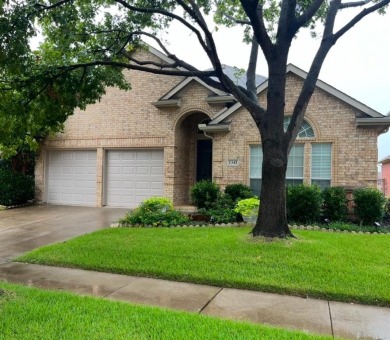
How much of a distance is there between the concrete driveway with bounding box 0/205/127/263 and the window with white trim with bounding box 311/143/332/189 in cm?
703

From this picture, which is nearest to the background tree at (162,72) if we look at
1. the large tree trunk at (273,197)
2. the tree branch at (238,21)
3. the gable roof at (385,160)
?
the large tree trunk at (273,197)

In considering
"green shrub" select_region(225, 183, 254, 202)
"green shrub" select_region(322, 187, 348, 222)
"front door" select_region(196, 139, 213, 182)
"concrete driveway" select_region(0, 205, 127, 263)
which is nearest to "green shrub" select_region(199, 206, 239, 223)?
"green shrub" select_region(225, 183, 254, 202)

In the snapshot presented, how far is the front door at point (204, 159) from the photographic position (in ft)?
50.4

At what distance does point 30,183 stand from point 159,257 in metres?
11.9

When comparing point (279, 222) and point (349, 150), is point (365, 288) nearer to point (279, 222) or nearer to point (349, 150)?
point (279, 222)

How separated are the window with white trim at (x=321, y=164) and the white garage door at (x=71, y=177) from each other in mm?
9344

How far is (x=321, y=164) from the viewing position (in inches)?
472

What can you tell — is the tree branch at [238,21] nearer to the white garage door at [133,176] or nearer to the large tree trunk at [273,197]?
the large tree trunk at [273,197]

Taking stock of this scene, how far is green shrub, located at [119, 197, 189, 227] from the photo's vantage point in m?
10.5

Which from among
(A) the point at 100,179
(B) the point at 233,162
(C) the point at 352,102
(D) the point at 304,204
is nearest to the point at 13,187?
(A) the point at 100,179

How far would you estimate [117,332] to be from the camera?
3.62 metres

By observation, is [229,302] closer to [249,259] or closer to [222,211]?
[249,259]

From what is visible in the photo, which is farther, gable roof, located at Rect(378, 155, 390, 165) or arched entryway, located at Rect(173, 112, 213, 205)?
gable roof, located at Rect(378, 155, 390, 165)

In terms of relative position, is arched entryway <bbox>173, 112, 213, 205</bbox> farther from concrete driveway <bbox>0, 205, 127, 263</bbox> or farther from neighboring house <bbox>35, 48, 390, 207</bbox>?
concrete driveway <bbox>0, 205, 127, 263</bbox>
